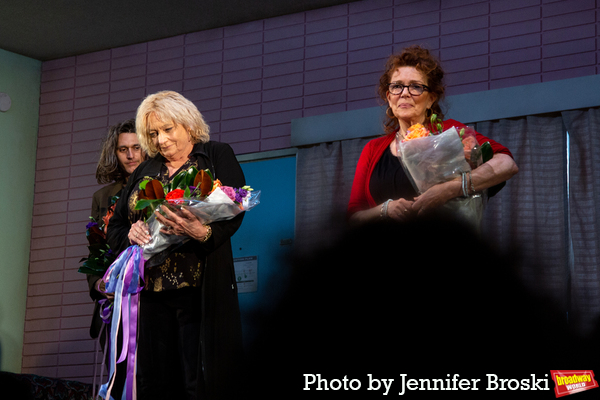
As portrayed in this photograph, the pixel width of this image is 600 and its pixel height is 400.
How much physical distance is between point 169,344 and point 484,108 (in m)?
2.48

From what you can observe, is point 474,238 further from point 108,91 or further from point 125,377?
point 108,91

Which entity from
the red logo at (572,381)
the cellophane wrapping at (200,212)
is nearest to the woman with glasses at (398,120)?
the cellophane wrapping at (200,212)

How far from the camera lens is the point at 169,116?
7.87 ft

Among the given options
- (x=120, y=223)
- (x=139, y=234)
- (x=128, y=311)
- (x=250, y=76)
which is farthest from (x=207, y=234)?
(x=250, y=76)

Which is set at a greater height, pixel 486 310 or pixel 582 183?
pixel 582 183

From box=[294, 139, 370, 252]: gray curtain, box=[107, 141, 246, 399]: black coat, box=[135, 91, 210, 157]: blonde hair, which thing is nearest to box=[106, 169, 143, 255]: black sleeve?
box=[107, 141, 246, 399]: black coat

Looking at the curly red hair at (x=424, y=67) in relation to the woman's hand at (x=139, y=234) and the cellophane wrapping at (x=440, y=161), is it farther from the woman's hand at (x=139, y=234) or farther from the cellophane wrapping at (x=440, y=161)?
the woman's hand at (x=139, y=234)

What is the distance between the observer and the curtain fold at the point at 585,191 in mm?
3617

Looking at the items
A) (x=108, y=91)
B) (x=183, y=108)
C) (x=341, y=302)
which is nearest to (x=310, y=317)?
(x=341, y=302)

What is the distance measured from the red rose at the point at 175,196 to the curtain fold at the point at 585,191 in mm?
2243

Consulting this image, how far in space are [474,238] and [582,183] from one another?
3429mm

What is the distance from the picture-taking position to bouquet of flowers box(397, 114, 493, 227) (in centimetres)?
179

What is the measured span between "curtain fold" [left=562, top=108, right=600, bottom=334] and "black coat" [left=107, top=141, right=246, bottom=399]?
202 cm

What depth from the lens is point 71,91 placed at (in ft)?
17.4
